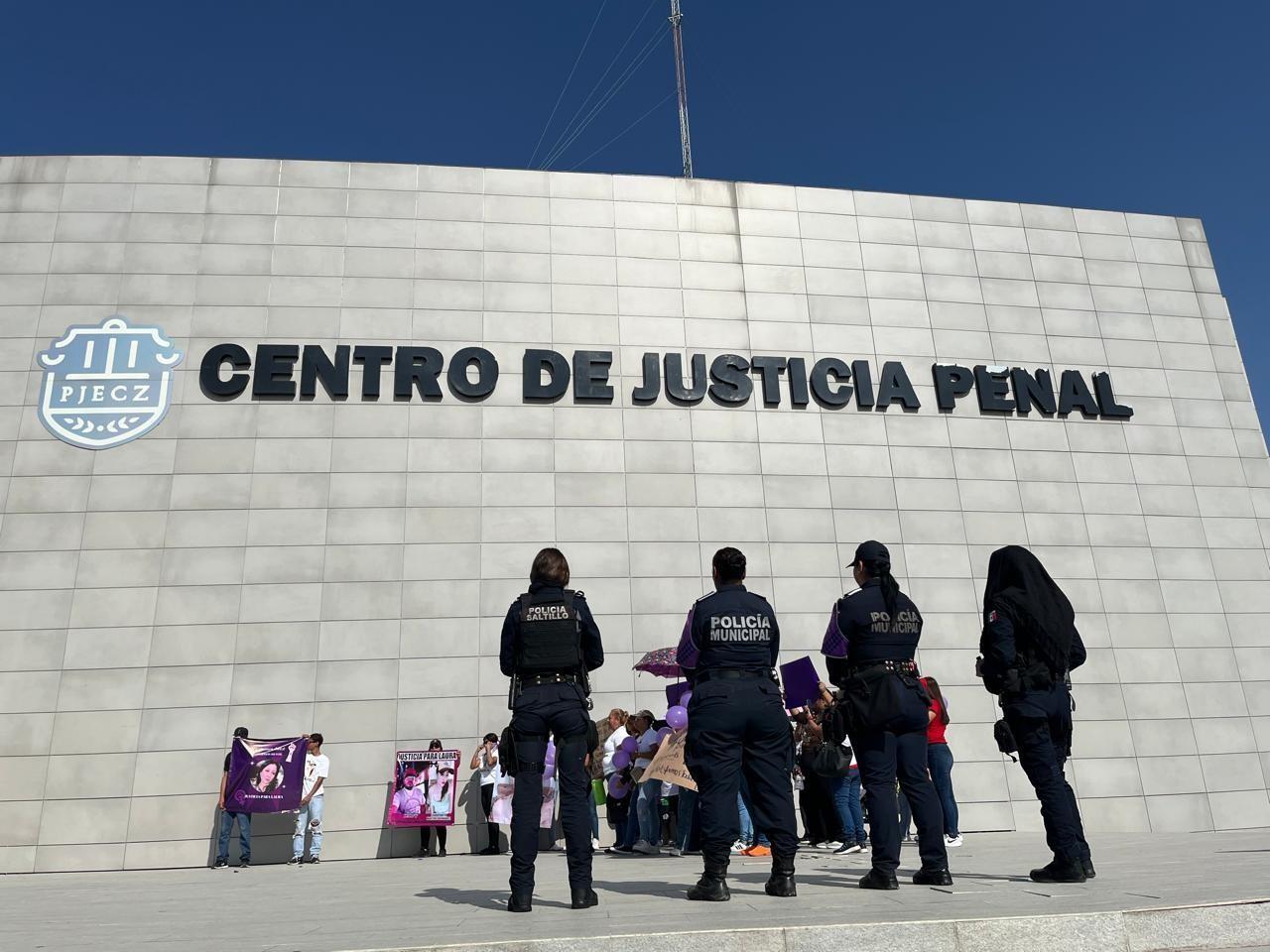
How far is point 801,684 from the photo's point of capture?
10547mm

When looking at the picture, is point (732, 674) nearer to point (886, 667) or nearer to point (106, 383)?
point (886, 667)

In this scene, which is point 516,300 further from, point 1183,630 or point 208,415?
point 1183,630

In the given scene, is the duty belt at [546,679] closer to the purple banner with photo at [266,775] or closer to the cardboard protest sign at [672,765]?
the cardboard protest sign at [672,765]

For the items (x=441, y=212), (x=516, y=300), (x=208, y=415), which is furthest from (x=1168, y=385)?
(x=208, y=415)

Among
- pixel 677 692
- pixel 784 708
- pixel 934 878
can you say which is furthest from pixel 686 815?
pixel 934 878

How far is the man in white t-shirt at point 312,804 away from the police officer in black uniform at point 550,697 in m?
7.50

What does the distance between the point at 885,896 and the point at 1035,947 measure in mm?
1217

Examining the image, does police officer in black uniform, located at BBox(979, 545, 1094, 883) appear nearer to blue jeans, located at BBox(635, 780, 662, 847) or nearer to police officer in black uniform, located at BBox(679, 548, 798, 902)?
police officer in black uniform, located at BBox(679, 548, 798, 902)

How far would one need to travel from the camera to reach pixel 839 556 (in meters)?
14.0

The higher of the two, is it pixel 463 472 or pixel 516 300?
pixel 516 300

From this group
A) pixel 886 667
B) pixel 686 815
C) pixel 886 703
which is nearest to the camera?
pixel 886 703

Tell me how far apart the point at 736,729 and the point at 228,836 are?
8986 mm

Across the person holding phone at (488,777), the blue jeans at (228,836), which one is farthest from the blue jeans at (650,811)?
the blue jeans at (228,836)

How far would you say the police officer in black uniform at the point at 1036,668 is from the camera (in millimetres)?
5324
